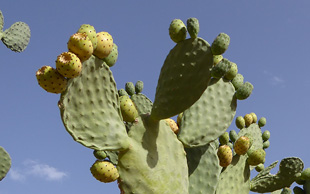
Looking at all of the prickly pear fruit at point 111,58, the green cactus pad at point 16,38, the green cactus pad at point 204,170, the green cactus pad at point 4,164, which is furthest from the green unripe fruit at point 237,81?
the green cactus pad at point 16,38

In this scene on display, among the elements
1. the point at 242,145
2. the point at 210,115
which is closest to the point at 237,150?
the point at 242,145

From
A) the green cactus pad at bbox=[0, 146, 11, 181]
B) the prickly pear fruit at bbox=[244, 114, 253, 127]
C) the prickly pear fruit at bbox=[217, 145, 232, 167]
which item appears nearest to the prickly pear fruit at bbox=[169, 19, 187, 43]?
the prickly pear fruit at bbox=[217, 145, 232, 167]

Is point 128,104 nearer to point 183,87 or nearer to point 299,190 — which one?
point 183,87

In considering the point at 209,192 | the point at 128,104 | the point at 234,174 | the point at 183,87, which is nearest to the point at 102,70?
the point at 128,104

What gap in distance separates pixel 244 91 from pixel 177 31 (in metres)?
1.01

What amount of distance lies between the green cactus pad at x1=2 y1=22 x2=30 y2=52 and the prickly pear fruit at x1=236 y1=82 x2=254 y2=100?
2880mm

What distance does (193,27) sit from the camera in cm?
323

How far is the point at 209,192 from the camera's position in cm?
391

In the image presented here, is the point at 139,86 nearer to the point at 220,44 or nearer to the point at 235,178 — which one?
the point at 235,178

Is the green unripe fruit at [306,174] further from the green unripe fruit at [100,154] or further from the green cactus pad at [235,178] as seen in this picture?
the green unripe fruit at [100,154]

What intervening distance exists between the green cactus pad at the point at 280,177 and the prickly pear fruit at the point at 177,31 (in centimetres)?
166

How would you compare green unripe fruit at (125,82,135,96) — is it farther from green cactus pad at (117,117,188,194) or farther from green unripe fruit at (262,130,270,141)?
green unripe fruit at (262,130,270,141)

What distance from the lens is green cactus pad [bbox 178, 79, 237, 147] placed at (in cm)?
371

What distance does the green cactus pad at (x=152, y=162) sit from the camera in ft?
10.5
